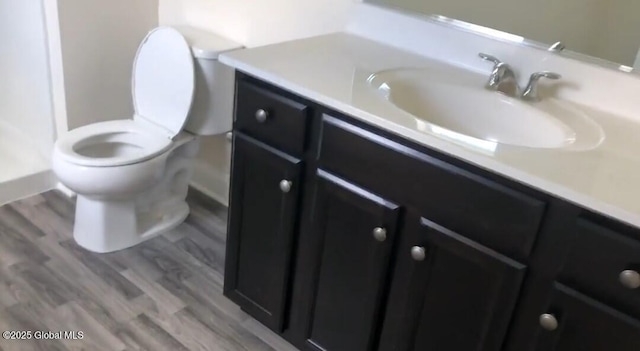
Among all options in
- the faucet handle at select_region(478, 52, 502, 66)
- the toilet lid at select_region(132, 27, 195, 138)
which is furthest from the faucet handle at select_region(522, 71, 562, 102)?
the toilet lid at select_region(132, 27, 195, 138)

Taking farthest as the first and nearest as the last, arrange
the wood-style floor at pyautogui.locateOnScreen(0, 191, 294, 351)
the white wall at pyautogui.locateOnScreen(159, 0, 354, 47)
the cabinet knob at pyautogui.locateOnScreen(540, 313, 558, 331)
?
the white wall at pyautogui.locateOnScreen(159, 0, 354, 47), the wood-style floor at pyautogui.locateOnScreen(0, 191, 294, 351), the cabinet knob at pyautogui.locateOnScreen(540, 313, 558, 331)

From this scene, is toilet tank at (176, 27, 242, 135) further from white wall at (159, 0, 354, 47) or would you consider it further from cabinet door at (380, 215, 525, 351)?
cabinet door at (380, 215, 525, 351)

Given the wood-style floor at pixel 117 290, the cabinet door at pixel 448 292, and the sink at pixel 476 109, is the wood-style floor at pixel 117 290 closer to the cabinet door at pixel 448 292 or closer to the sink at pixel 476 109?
the cabinet door at pixel 448 292

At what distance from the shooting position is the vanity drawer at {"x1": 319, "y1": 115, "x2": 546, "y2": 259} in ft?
4.42

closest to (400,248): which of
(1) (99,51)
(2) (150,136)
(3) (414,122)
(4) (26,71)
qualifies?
(3) (414,122)

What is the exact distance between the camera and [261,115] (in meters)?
1.74

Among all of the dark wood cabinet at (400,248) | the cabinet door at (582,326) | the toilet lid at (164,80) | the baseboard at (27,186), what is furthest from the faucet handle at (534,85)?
the baseboard at (27,186)

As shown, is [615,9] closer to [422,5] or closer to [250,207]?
[422,5]

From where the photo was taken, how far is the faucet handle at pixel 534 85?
1.67m

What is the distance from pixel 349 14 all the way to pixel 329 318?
992 millimetres

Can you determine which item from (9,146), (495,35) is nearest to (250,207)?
(495,35)

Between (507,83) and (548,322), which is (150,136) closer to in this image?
(507,83)

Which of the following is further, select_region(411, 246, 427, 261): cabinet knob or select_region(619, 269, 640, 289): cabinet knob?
select_region(411, 246, 427, 261): cabinet knob

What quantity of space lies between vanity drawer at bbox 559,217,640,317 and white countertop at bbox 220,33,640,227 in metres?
0.05
